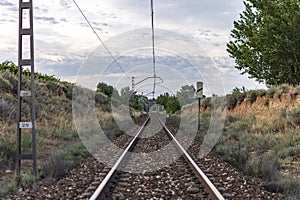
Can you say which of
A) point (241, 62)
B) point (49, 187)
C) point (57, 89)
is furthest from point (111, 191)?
point (241, 62)

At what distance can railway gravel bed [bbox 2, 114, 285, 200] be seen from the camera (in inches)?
289

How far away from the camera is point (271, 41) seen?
3241 centimetres

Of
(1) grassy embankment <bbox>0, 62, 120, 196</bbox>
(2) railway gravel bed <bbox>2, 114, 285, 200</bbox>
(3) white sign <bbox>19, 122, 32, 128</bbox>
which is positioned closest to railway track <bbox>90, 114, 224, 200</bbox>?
(2) railway gravel bed <bbox>2, 114, 285, 200</bbox>

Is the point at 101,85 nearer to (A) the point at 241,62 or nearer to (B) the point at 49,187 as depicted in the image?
(A) the point at 241,62

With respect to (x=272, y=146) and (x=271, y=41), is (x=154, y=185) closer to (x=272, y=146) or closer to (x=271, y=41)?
(x=272, y=146)

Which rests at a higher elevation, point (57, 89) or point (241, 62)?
point (241, 62)

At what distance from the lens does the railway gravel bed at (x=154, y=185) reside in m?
7.33

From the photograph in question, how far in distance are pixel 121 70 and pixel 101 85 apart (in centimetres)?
3790

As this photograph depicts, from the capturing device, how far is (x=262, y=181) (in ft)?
27.4

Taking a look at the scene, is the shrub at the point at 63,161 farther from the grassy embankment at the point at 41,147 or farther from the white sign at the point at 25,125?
the white sign at the point at 25,125

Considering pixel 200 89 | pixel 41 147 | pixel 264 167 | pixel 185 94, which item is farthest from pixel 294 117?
pixel 185 94

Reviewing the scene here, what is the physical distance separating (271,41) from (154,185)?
26832mm

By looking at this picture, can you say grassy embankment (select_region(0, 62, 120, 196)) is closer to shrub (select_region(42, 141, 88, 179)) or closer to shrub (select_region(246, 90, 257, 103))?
shrub (select_region(42, 141, 88, 179))

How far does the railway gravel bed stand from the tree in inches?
920
